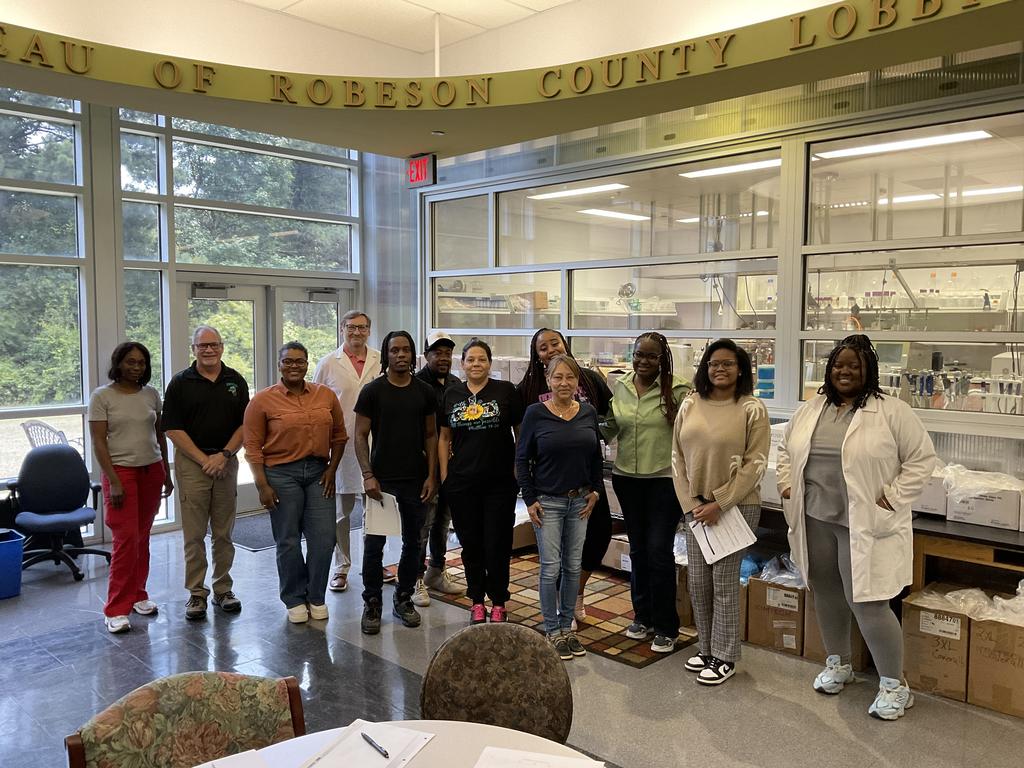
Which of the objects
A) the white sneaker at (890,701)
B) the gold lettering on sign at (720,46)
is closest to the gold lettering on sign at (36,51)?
the gold lettering on sign at (720,46)

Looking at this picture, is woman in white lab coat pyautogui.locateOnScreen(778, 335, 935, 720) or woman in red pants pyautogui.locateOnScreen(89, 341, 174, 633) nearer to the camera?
woman in white lab coat pyautogui.locateOnScreen(778, 335, 935, 720)

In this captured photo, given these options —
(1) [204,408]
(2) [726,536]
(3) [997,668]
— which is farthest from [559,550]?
(1) [204,408]

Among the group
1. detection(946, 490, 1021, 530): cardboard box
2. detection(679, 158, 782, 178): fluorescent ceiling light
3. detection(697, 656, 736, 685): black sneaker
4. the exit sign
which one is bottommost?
detection(697, 656, 736, 685): black sneaker

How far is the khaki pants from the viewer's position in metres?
4.35

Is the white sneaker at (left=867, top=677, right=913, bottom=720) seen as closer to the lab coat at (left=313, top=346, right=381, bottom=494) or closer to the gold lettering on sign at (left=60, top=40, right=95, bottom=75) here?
the lab coat at (left=313, top=346, right=381, bottom=494)

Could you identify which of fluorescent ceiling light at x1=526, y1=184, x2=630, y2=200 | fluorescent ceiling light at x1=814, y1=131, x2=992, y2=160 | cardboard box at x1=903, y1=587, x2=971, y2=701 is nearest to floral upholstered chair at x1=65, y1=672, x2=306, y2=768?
cardboard box at x1=903, y1=587, x2=971, y2=701

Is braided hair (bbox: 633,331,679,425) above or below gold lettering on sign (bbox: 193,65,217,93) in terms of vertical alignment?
below

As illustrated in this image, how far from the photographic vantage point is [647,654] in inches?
156

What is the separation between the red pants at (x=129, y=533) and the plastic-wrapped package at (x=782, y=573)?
126 inches

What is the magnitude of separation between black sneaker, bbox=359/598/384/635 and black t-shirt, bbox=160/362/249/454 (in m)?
1.15

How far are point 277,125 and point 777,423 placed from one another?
3317 mm

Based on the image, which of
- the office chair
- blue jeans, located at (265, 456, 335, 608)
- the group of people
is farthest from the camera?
the office chair

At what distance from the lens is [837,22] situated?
331 cm

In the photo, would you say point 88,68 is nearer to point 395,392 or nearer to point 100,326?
point 395,392
